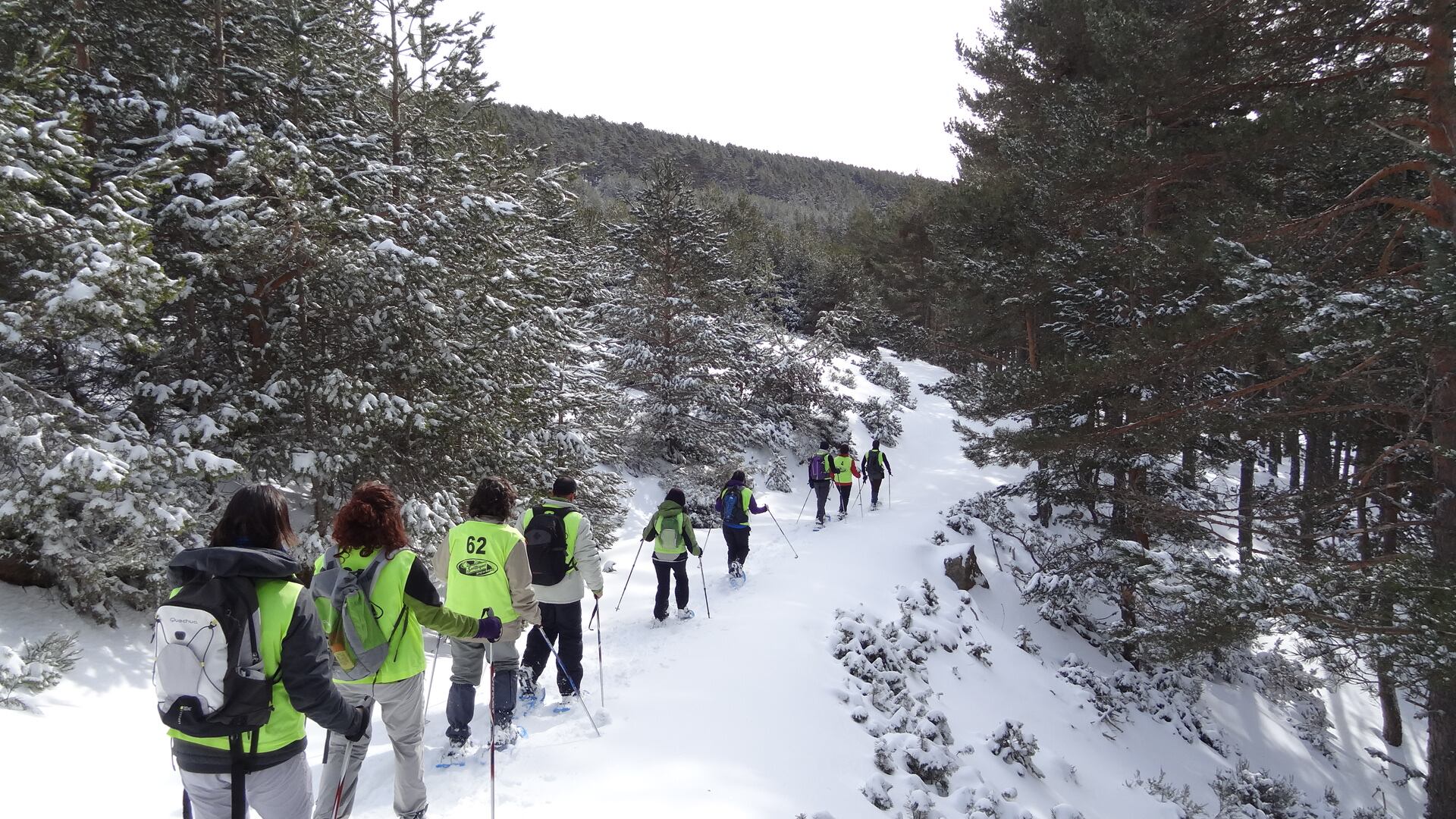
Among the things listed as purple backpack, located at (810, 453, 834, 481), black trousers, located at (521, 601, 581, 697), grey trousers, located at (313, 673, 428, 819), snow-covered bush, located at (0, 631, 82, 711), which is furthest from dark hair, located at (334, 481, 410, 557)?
purple backpack, located at (810, 453, 834, 481)

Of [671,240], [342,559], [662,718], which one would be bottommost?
[662,718]

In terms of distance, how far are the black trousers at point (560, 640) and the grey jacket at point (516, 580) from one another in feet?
2.44

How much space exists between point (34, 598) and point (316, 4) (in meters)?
7.63

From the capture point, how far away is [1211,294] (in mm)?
9898

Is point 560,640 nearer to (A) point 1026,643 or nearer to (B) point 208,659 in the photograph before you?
(B) point 208,659

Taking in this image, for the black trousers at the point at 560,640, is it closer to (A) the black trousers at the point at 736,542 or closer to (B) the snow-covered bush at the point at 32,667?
(B) the snow-covered bush at the point at 32,667

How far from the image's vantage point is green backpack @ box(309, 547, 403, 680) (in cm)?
361

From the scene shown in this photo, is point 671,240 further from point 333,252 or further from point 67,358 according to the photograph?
point 67,358

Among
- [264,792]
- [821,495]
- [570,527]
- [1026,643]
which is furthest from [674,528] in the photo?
[1026,643]

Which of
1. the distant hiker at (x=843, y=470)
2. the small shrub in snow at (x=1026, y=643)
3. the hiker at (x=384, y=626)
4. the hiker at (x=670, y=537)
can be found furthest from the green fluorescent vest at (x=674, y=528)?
the distant hiker at (x=843, y=470)

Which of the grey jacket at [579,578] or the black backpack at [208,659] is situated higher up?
the black backpack at [208,659]

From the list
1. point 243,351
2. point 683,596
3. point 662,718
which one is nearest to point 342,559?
point 662,718

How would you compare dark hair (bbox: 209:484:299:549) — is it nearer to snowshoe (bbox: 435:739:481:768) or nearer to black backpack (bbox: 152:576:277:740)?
black backpack (bbox: 152:576:277:740)

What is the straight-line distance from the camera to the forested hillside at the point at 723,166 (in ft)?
363
